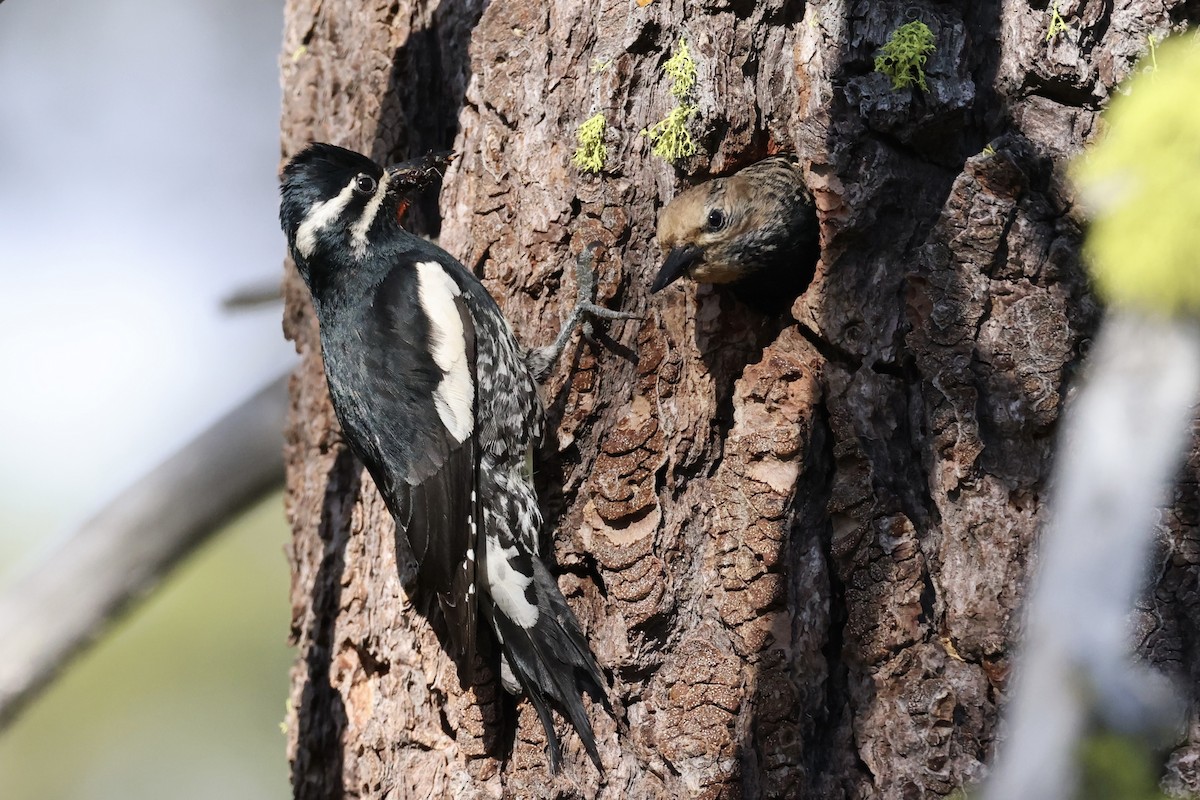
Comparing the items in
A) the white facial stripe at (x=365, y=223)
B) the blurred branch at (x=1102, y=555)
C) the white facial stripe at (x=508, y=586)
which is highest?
the white facial stripe at (x=365, y=223)

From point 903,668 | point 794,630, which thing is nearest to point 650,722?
point 794,630

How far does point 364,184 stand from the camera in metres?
3.04

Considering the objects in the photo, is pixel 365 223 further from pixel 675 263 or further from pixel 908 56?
pixel 908 56

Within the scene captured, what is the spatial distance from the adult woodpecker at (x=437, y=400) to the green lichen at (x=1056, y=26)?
113cm

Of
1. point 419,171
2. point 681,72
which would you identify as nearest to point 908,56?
point 681,72

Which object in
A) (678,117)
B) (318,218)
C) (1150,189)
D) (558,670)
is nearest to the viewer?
(1150,189)

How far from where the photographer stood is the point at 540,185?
2.71 m

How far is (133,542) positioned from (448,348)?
185cm

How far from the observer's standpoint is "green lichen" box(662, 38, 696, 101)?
255cm

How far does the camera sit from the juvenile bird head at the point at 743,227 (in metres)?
2.55

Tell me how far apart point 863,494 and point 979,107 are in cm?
93

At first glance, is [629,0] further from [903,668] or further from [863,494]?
[903,668]

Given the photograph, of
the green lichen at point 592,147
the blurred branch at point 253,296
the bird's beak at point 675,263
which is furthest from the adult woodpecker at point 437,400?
the blurred branch at point 253,296

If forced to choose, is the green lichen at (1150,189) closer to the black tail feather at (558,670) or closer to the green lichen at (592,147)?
the green lichen at (592,147)
